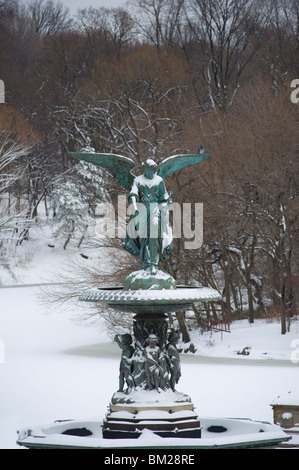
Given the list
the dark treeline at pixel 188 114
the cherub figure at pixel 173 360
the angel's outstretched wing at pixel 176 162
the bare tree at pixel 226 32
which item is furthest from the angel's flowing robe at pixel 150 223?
the bare tree at pixel 226 32

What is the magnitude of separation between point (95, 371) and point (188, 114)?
838 inches

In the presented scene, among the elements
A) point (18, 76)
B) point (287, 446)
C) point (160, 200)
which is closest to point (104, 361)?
point (287, 446)

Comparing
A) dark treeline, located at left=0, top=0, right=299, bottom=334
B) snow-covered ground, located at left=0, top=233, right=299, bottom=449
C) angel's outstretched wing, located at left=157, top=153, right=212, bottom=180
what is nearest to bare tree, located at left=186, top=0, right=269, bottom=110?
dark treeline, located at left=0, top=0, right=299, bottom=334

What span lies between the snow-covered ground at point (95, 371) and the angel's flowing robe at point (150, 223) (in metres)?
3.19

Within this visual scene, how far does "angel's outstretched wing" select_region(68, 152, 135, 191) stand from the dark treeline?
17.8 meters

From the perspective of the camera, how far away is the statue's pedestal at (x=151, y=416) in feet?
34.0

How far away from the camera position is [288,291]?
30500 mm

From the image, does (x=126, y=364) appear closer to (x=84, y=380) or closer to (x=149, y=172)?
(x=149, y=172)

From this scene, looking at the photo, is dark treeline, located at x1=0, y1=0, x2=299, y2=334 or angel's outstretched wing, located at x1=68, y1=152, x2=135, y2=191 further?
dark treeline, located at x1=0, y1=0, x2=299, y2=334

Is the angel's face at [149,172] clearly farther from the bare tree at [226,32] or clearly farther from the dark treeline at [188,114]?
the bare tree at [226,32]

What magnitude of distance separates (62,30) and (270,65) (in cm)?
2436

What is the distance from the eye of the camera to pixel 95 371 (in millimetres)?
24516

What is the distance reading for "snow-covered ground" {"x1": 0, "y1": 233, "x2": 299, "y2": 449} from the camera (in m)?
18.4

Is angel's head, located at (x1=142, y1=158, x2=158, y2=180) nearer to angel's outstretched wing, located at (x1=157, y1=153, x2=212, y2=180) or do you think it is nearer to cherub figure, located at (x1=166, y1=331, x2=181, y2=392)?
angel's outstretched wing, located at (x1=157, y1=153, x2=212, y2=180)
